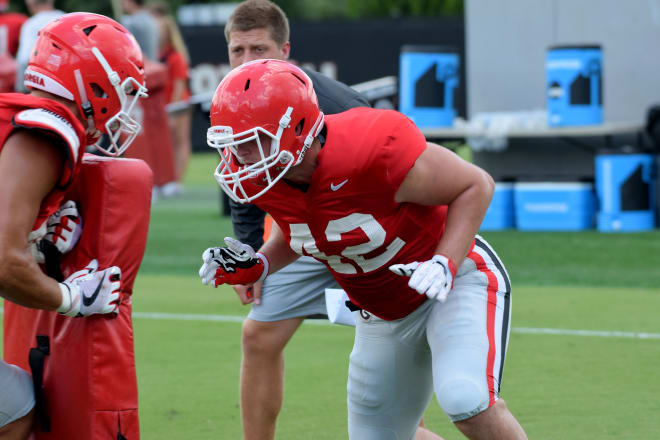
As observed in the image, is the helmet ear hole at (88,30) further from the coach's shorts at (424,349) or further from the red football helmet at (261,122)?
the coach's shorts at (424,349)

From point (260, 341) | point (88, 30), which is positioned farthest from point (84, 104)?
point (260, 341)

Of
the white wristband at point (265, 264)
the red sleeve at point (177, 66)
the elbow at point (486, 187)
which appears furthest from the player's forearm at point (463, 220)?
the red sleeve at point (177, 66)

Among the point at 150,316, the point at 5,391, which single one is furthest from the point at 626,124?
the point at 5,391

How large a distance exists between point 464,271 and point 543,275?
5207mm

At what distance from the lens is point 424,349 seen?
158 inches

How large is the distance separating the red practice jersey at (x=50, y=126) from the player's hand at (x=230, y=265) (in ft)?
1.90

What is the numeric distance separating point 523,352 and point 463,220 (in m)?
3.03

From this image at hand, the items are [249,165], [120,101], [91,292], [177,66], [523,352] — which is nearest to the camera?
[249,165]

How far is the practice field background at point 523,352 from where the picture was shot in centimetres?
530

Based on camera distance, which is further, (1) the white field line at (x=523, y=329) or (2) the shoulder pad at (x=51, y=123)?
(1) the white field line at (x=523, y=329)

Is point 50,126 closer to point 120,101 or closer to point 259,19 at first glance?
point 120,101

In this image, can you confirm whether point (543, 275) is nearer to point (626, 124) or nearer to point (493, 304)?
point (626, 124)

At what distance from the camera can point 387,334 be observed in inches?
159

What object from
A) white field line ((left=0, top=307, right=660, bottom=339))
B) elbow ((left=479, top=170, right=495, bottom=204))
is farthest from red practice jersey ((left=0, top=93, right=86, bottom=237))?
white field line ((left=0, top=307, right=660, bottom=339))
